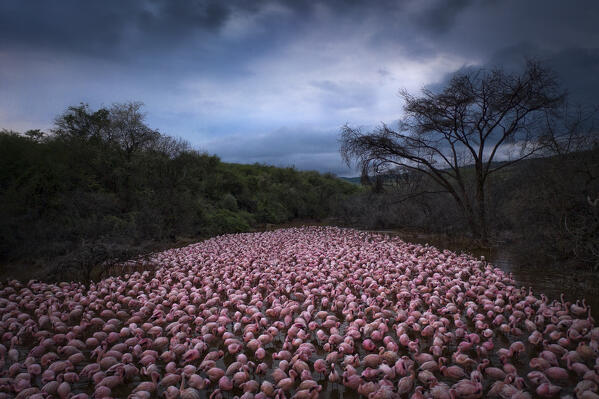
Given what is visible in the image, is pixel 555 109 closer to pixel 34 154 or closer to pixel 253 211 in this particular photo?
pixel 34 154

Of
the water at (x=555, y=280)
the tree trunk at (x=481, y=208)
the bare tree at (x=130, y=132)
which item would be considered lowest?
the water at (x=555, y=280)

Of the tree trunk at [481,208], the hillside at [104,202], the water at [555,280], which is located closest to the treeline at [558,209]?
the water at [555,280]

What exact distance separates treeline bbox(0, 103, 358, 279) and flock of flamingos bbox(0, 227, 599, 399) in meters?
2.82

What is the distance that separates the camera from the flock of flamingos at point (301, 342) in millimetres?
3975

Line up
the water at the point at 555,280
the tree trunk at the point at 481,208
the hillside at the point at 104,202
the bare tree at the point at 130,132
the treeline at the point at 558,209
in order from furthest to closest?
the bare tree at the point at 130,132
the tree trunk at the point at 481,208
the hillside at the point at 104,202
the treeline at the point at 558,209
the water at the point at 555,280

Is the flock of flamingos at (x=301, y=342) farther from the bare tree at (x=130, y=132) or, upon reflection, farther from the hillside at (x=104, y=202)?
the bare tree at (x=130, y=132)

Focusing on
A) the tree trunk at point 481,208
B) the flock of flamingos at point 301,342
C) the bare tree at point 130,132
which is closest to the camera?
the flock of flamingos at point 301,342

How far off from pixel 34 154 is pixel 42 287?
8598 mm

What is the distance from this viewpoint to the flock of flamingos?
3975mm

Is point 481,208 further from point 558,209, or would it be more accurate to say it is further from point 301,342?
point 301,342

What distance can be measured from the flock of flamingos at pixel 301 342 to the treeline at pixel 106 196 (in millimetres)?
2823

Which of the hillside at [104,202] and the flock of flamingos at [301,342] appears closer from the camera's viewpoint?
the flock of flamingos at [301,342]

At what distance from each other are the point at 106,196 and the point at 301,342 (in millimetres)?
14420

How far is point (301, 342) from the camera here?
4965 mm
